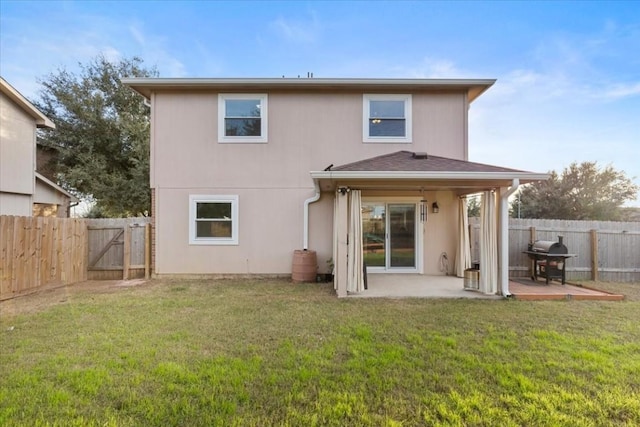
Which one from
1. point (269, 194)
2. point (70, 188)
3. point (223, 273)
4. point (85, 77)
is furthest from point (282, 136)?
point (85, 77)

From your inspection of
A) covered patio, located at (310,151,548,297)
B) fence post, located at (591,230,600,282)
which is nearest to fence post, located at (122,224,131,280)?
→ covered patio, located at (310,151,548,297)

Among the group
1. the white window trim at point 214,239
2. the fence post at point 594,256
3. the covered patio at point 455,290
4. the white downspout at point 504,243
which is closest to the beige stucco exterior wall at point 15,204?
the white window trim at point 214,239

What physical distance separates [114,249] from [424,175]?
347 inches

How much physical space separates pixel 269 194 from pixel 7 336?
232 inches

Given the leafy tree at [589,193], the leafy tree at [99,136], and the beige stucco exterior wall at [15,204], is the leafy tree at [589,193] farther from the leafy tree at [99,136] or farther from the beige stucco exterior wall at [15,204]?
the beige stucco exterior wall at [15,204]

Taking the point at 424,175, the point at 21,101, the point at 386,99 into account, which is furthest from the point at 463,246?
the point at 21,101

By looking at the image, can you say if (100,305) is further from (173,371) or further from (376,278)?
(376,278)

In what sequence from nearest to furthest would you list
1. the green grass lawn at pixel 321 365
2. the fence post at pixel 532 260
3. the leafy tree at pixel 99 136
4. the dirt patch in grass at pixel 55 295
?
the green grass lawn at pixel 321 365 → the dirt patch in grass at pixel 55 295 → the fence post at pixel 532 260 → the leafy tree at pixel 99 136

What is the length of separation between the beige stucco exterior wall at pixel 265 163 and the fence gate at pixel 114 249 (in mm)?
694

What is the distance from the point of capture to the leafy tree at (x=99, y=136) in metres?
16.7

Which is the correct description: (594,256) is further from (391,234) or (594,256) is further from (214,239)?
(214,239)

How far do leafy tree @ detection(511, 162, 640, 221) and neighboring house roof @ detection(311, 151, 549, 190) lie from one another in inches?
768

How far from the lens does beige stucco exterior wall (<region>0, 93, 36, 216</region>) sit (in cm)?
927

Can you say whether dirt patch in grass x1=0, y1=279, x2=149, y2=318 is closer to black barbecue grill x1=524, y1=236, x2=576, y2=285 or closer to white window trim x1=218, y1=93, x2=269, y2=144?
white window trim x1=218, y1=93, x2=269, y2=144
